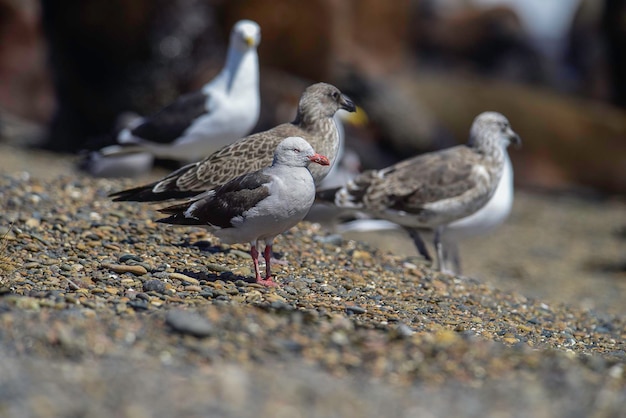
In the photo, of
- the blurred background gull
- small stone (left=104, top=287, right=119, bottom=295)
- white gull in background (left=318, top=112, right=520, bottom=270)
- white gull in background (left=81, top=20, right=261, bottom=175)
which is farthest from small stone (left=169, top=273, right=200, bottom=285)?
the blurred background gull

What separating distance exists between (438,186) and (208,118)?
2.24 meters

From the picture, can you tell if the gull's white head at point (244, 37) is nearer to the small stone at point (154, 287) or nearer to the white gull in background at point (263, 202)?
the white gull in background at point (263, 202)

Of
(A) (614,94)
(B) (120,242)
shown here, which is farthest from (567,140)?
(B) (120,242)

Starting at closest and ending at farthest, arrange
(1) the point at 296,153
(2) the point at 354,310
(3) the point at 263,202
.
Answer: (3) the point at 263,202 < (1) the point at 296,153 < (2) the point at 354,310

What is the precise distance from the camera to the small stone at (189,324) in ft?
13.9

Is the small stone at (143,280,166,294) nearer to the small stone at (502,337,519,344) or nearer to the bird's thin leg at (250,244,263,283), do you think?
the bird's thin leg at (250,244,263,283)

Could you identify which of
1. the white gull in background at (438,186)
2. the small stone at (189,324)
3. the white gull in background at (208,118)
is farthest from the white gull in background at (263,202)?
the white gull in background at (208,118)

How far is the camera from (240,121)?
335 inches

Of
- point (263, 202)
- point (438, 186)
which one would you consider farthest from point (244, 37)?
point (263, 202)

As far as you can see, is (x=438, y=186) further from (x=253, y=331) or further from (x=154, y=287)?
(x=253, y=331)

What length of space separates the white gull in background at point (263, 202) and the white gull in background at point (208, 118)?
280 cm

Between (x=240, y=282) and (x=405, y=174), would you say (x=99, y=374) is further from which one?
(x=405, y=174)

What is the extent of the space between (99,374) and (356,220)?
185 inches

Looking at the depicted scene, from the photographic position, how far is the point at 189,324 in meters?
4.28
